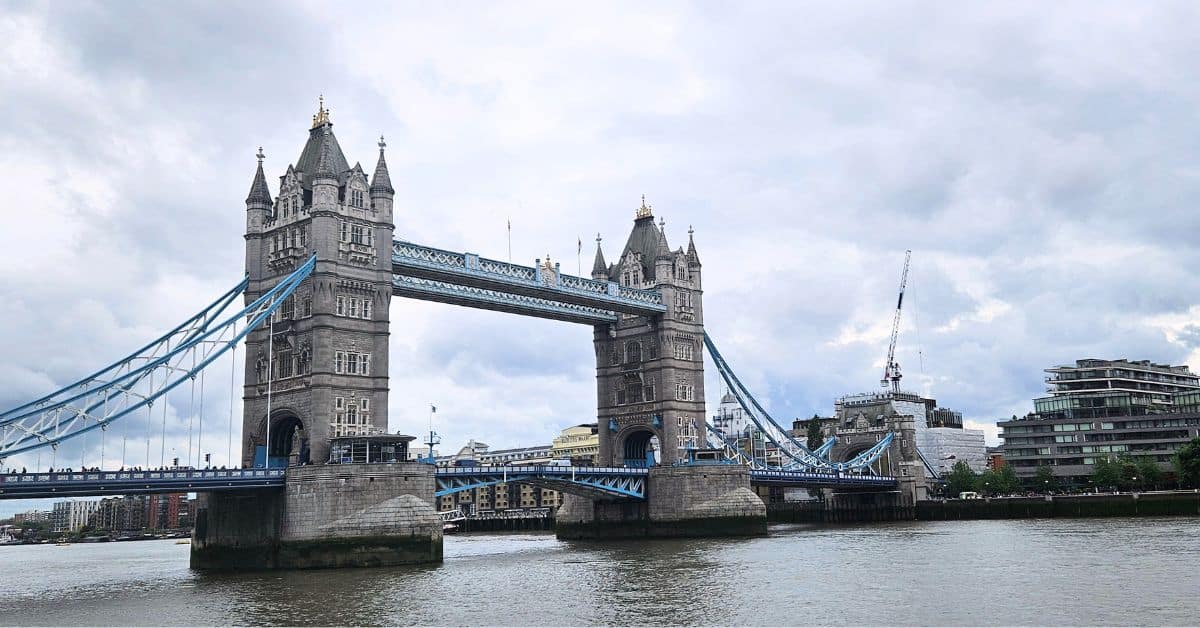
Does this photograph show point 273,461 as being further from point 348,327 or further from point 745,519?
point 745,519

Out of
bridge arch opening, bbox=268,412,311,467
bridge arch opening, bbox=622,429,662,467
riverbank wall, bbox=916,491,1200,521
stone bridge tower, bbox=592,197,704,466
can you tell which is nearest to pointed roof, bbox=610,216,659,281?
stone bridge tower, bbox=592,197,704,466

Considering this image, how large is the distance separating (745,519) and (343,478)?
3580 centimetres

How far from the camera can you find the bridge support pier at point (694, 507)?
267ft

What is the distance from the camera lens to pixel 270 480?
56438 mm

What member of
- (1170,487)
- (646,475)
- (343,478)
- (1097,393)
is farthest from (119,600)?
(1097,393)

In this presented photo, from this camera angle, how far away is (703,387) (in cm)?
9206

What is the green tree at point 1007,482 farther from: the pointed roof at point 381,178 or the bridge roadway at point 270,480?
the pointed roof at point 381,178

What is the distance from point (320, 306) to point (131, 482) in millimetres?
15119

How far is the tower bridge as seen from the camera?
55.9 m

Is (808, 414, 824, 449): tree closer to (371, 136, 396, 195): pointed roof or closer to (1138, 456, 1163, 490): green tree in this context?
(1138, 456, 1163, 490): green tree

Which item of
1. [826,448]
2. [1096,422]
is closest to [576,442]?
[826,448]

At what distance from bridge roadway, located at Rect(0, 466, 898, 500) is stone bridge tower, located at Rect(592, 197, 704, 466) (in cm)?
711

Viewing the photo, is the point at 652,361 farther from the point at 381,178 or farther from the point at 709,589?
the point at 709,589

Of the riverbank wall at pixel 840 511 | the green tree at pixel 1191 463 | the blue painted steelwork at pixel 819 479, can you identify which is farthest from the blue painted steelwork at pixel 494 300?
the green tree at pixel 1191 463
